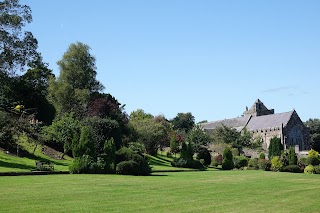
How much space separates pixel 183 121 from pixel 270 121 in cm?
3856

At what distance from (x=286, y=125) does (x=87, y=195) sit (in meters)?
74.4

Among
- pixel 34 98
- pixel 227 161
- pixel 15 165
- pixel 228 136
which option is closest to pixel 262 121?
pixel 228 136

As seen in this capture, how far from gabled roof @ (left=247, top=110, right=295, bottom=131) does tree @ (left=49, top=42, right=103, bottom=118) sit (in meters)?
45.1

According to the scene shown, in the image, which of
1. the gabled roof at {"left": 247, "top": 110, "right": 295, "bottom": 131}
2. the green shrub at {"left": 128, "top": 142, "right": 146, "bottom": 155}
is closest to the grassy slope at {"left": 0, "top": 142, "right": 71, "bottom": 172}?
the green shrub at {"left": 128, "top": 142, "right": 146, "bottom": 155}

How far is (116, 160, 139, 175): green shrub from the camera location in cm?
2912

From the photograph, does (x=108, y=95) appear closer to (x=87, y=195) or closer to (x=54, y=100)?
(x=54, y=100)

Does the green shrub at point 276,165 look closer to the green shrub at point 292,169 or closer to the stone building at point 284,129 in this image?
the green shrub at point 292,169

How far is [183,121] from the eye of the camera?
405ft

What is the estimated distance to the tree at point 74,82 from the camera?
165 ft

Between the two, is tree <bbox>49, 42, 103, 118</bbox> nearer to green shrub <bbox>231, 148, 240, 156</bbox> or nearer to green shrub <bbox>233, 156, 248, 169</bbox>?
green shrub <bbox>233, 156, 248, 169</bbox>

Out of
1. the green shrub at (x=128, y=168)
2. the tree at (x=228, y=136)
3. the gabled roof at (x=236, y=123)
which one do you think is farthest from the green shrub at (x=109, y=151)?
the gabled roof at (x=236, y=123)

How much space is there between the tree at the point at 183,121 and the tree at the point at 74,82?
6908 cm

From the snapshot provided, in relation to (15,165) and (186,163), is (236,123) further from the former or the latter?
(15,165)

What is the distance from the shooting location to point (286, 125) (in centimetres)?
8381
